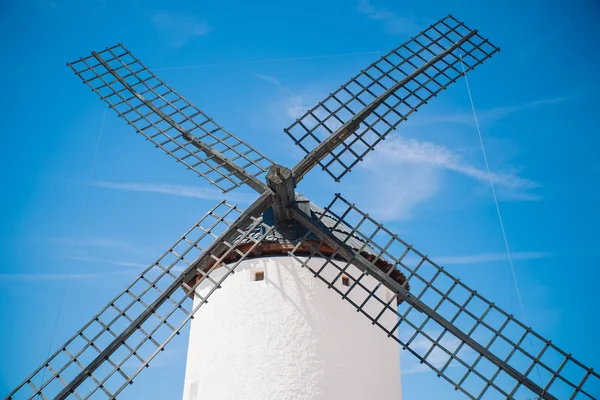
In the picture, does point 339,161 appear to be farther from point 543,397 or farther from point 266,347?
point 543,397

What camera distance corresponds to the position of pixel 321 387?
19.6 ft

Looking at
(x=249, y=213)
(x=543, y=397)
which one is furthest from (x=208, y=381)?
(x=543, y=397)

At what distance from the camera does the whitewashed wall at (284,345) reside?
6.00m

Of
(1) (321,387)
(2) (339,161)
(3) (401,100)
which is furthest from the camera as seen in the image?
(3) (401,100)

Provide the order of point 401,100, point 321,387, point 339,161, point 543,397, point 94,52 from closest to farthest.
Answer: point 543,397, point 321,387, point 339,161, point 401,100, point 94,52

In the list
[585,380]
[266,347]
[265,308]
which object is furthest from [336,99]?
[585,380]

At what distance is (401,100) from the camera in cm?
685

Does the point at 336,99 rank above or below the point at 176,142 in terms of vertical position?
above

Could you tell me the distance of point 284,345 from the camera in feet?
20.0

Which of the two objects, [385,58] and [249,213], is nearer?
[249,213]

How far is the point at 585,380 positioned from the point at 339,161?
3598 millimetres

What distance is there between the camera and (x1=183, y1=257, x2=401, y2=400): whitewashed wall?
5996 mm

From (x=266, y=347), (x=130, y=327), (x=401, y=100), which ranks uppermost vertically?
(x=401, y=100)

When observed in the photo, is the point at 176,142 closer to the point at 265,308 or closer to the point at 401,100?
the point at 265,308
